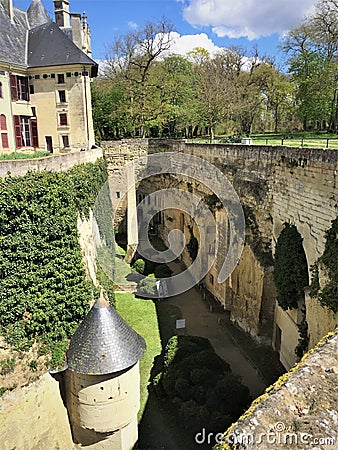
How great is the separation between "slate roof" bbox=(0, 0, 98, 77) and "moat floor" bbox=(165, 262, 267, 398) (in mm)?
15406

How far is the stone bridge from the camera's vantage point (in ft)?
35.4

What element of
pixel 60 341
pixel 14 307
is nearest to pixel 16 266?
pixel 14 307

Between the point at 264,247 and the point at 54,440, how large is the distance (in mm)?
10232

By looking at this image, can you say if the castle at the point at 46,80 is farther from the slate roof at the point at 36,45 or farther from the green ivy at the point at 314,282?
the green ivy at the point at 314,282

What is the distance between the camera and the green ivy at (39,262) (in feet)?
41.1

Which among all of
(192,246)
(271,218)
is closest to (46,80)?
(192,246)

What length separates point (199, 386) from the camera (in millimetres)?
12406

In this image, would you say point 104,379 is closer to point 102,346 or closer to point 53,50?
point 102,346

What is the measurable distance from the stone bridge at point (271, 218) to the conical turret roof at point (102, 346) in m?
5.64

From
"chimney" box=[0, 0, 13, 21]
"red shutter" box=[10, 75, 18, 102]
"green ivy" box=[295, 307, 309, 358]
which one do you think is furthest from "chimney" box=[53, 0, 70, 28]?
"green ivy" box=[295, 307, 309, 358]

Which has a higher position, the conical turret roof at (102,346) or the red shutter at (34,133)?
the red shutter at (34,133)

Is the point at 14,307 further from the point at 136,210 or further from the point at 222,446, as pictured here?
the point at 136,210

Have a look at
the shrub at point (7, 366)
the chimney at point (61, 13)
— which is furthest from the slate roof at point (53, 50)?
the shrub at point (7, 366)

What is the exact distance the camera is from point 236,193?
56.2ft
